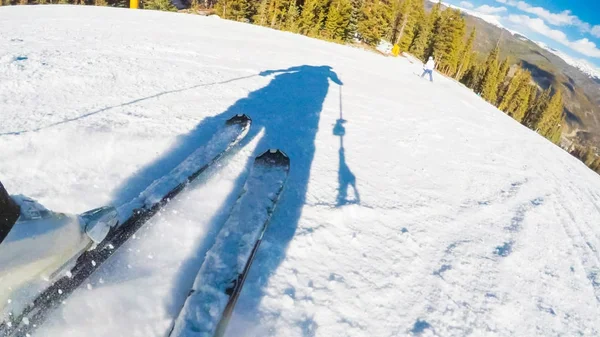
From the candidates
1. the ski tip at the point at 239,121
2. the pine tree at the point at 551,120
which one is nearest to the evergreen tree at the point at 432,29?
the pine tree at the point at 551,120

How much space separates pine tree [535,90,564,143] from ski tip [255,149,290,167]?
72.7m

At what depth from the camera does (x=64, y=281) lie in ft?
7.17

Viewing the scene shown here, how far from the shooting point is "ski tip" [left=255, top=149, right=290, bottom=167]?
400cm

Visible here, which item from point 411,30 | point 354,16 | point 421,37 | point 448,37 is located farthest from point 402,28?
point 354,16

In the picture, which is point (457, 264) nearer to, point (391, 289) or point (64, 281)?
point (391, 289)

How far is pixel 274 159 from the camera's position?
160 inches

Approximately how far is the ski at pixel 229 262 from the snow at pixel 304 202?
0.31 meters

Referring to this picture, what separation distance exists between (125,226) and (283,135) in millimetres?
3518

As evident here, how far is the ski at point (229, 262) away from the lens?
6.73 ft

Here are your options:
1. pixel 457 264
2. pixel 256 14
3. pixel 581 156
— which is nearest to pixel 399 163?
pixel 457 264

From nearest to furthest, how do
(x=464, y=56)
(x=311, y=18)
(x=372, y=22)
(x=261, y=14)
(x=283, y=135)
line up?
(x=283, y=135)
(x=261, y=14)
(x=311, y=18)
(x=372, y=22)
(x=464, y=56)

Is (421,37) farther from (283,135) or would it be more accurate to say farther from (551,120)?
(283,135)

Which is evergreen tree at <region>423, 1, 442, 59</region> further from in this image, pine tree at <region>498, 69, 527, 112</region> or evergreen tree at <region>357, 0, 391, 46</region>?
pine tree at <region>498, 69, 527, 112</region>

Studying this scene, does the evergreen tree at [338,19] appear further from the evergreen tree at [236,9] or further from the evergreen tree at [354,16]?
the evergreen tree at [236,9]
